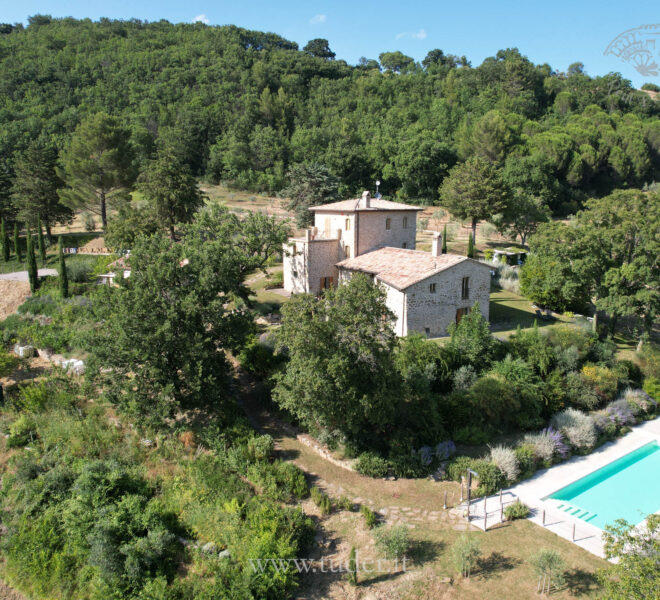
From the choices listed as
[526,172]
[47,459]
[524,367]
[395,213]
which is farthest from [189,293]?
[526,172]

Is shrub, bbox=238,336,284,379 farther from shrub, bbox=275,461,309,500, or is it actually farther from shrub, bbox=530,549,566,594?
shrub, bbox=530,549,566,594

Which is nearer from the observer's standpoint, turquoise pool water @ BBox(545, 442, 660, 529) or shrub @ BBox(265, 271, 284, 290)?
turquoise pool water @ BBox(545, 442, 660, 529)

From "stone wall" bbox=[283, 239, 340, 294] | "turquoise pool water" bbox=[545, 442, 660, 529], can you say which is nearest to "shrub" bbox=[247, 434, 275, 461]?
"turquoise pool water" bbox=[545, 442, 660, 529]

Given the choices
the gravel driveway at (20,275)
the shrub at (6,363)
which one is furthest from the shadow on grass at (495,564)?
the gravel driveway at (20,275)

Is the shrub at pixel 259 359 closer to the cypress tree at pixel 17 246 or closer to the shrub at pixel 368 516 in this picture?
the shrub at pixel 368 516

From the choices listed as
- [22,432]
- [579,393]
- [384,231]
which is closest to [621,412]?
[579,393]

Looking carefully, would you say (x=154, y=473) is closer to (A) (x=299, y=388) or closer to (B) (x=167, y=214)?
(A) (x=299, y=388)
